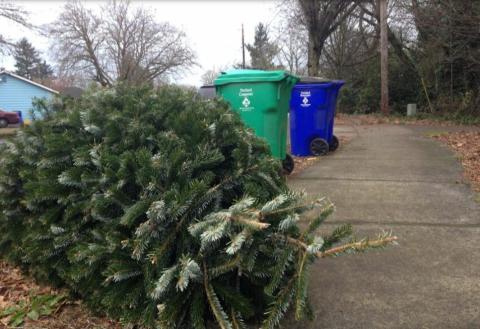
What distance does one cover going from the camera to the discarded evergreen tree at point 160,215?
192cm

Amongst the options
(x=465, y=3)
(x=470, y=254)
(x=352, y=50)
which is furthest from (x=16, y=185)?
(x=352, y=50)

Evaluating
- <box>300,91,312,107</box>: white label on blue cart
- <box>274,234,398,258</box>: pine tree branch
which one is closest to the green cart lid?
<box>300,91,312,107</box>: white label on blue cart

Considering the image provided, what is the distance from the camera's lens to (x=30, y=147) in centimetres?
295

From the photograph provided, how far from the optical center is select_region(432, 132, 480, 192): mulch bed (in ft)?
18.5

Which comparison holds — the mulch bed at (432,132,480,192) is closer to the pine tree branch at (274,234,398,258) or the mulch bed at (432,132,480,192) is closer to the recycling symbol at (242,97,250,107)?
the recycling symbol at (242,97,250,107)

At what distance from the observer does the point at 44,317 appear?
8.61 ft

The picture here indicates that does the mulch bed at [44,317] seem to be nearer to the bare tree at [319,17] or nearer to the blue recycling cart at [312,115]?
the blue recycling cart at [312,115]

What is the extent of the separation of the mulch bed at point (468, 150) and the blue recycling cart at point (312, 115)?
2343 mm

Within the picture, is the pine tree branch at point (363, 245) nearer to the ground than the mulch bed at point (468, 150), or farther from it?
farther from it

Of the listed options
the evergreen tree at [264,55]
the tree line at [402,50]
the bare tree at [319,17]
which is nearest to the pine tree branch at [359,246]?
the tree line at [402,50]

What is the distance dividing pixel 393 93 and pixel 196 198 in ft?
60.2

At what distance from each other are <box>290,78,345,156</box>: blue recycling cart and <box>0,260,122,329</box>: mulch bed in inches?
221

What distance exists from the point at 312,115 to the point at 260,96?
220 centimetres

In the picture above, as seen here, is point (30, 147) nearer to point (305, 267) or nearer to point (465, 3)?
point (305, 267)
